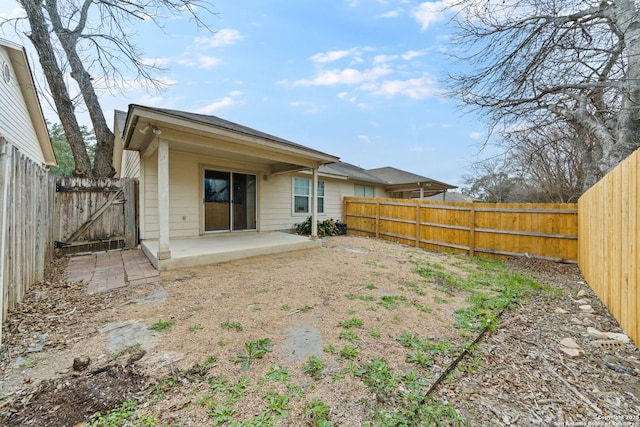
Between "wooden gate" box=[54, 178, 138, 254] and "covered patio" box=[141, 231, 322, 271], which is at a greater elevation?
"wooden gate" box=[54, 178, 138, 254]

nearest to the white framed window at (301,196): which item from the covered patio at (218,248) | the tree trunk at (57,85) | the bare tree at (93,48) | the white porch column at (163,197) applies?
the covered patio at (218,248)

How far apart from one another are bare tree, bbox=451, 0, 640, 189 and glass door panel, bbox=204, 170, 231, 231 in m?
6.81

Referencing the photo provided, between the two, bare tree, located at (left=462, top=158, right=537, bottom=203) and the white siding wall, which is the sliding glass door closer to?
the white siding wall

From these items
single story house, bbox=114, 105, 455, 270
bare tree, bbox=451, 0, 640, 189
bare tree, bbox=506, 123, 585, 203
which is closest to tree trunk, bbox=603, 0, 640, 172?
bare tree, bbox=451, 0, 640, 189

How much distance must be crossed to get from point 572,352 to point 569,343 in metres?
0.21

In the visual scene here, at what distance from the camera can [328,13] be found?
25.3 feet

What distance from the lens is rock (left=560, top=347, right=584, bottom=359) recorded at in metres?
2.37

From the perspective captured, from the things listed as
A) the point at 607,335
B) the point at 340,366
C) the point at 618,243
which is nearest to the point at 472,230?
the point at 618,243

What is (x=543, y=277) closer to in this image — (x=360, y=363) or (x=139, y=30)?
(x=360, y=363)

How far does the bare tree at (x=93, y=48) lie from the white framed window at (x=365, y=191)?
342 inches

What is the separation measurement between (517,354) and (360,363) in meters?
1.60

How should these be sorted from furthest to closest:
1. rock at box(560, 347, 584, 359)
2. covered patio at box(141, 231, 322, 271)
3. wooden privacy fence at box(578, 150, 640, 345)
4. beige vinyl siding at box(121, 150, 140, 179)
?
beige vinyl siding at box(121, 150, 140, 179), covered patio at box(141, 231, 322, 271), rock at box(560, 347, 584, 359), wooden privacy fence at box(578, 150, 640, 345)

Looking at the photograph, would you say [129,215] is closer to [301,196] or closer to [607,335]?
[301,196]

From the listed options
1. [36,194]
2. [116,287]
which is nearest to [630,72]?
[116,287]
